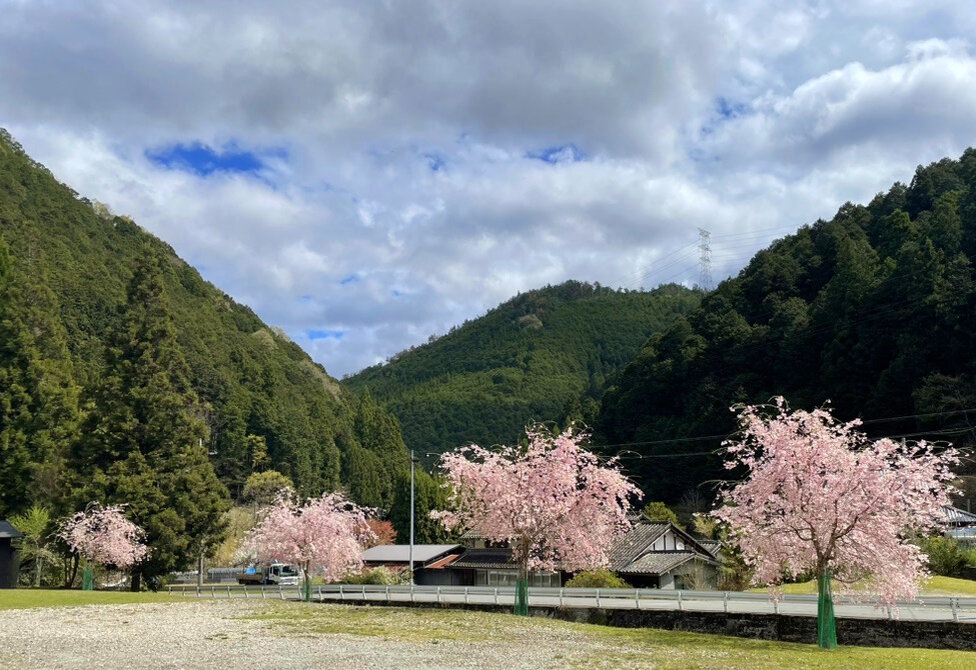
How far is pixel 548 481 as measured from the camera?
107 feet

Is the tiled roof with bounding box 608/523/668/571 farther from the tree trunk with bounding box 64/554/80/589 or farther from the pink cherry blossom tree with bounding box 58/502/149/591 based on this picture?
the tree trunk with bounding box 64/554/80/589

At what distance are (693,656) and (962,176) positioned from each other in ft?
290

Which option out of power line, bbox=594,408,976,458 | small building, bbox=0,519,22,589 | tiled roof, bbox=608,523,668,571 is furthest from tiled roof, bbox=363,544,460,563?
small building, bbox=0,519,22,589

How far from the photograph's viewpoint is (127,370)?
49219 mm

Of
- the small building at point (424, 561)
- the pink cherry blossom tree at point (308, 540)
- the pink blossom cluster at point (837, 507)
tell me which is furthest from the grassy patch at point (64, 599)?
the pink blossom cluster at point (837, 507)

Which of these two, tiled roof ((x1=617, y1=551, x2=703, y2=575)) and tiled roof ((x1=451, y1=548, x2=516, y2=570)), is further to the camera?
tiled roof ((x1=451, y1=548, x2=516, y2=570))

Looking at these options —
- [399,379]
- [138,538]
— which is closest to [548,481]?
[138,538]

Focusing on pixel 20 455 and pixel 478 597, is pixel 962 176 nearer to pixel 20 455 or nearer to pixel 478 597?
pixel 478 597

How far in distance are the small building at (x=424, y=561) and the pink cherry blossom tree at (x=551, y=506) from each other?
102 feet

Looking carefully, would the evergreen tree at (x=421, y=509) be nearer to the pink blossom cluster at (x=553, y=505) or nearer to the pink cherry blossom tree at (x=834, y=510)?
the pink blossom cluster at (x=553, y=505)

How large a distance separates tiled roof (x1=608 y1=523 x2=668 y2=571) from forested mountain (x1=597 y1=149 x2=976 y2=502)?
72.5 feet

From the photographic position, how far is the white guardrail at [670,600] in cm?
2656

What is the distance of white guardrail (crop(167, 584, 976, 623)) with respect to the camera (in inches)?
1046

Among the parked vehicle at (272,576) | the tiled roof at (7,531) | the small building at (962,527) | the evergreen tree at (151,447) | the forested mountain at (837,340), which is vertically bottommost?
the parked vehicle at (272,576)
